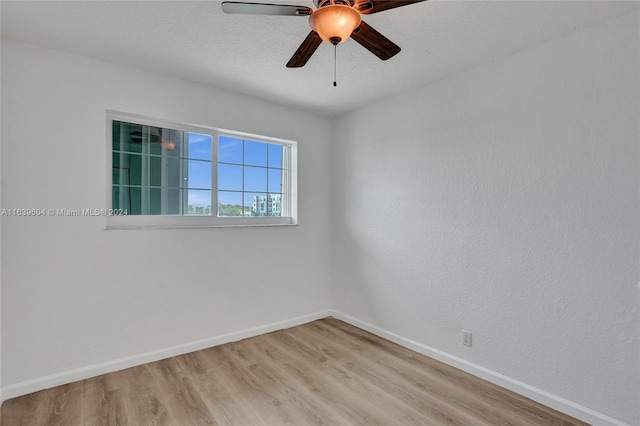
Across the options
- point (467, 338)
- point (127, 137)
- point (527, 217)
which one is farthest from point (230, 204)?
point (527, 217)

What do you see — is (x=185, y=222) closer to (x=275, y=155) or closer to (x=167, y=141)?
(x=167, y=141)

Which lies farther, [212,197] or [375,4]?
[212,197]

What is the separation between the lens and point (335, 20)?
1324 millimetres

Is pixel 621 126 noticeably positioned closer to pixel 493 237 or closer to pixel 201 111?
pixel 493 237

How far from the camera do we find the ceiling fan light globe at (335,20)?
→ 132 cm

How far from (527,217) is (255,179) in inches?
97.0

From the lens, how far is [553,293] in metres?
2.06

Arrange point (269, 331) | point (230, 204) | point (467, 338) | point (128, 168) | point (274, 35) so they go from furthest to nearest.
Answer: point (269, 331) < point (230, 204) < point (128, 168) < point (467, 338) < point (274, 35)

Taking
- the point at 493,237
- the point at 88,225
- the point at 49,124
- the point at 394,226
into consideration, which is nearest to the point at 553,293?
the point at 493,237

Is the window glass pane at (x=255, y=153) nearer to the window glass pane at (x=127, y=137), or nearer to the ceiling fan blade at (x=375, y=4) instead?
the window glass pane at (x=127, y=137)

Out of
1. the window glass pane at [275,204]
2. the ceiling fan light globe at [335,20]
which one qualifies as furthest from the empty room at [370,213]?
the window glass pane at [275,204]

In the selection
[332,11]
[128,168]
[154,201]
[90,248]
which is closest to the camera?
[332,11]

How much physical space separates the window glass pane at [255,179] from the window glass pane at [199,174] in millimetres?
409

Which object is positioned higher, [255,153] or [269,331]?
[255,153]
